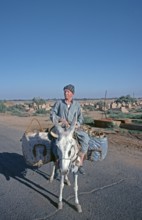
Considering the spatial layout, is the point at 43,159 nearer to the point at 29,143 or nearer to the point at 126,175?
the point at 29,143

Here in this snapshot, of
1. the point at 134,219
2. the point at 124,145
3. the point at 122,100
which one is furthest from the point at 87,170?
the point at 122,100

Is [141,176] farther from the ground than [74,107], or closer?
closer

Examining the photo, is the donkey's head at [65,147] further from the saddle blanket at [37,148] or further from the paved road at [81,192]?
the saddle blanket at [37,148]

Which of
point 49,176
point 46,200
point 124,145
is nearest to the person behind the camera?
point 46,200

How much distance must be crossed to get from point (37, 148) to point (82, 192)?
1.36 m

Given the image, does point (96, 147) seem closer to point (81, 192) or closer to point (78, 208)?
point (81, 192)

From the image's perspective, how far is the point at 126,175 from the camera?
789 centimetres

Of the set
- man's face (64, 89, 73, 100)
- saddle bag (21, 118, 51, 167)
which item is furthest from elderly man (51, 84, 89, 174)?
saddle bag (21, 118, 51, 167)

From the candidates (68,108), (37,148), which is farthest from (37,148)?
(68,108)

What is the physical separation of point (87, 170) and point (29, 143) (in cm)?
240

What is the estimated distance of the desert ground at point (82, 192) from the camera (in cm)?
544

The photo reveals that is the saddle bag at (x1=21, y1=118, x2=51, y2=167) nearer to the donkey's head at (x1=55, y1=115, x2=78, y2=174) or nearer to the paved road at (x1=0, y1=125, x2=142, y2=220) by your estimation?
the paved road at (x1=0, y1=125, x2=142, y2=220)

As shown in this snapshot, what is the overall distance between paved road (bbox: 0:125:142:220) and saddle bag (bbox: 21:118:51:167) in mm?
704

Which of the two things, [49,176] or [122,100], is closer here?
[49,176]
